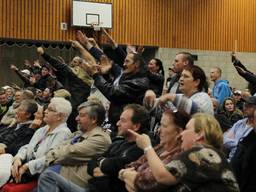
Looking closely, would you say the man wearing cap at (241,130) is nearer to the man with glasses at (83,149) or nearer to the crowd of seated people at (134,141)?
the crowd of seated people at (134,141)

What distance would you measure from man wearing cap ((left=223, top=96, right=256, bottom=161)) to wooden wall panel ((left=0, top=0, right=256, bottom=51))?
8.99m

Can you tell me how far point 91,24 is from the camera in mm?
12617

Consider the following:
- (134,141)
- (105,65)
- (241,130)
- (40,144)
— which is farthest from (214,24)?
(134,141)

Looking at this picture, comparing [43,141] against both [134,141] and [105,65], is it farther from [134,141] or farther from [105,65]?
[134,141]

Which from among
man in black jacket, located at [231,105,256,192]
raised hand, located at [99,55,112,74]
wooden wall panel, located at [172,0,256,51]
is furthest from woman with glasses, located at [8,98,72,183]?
wooden wall panel, located at [172,0,256,51]

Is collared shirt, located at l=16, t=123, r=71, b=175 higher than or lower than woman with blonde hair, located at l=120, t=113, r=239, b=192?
lower

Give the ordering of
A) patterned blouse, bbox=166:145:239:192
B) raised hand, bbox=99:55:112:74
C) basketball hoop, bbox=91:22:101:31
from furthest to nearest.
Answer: basketball hoop, bbox=91:22:101:31 < raised hand, bbox=99:55:112:74 < patterned blouse, bbox=166:145:239:192

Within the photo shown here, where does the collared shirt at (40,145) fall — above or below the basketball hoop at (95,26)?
below

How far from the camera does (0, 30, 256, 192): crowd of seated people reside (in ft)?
8.46

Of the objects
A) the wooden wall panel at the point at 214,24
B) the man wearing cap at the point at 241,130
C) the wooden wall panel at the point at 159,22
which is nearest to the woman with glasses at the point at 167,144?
the man wearing cap at the point at 241,130

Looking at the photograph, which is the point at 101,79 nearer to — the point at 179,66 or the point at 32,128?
the point at 179,66

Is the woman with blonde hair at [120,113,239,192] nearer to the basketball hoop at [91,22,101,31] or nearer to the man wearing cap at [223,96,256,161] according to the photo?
the man wearing cap at [223,96,256,161]

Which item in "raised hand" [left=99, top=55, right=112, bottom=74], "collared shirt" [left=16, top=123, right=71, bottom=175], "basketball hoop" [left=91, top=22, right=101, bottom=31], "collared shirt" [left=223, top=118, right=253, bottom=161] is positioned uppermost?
"basketball hoop" [left=91, top=22, right=101, bottom=31]

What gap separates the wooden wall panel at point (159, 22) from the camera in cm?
1234
